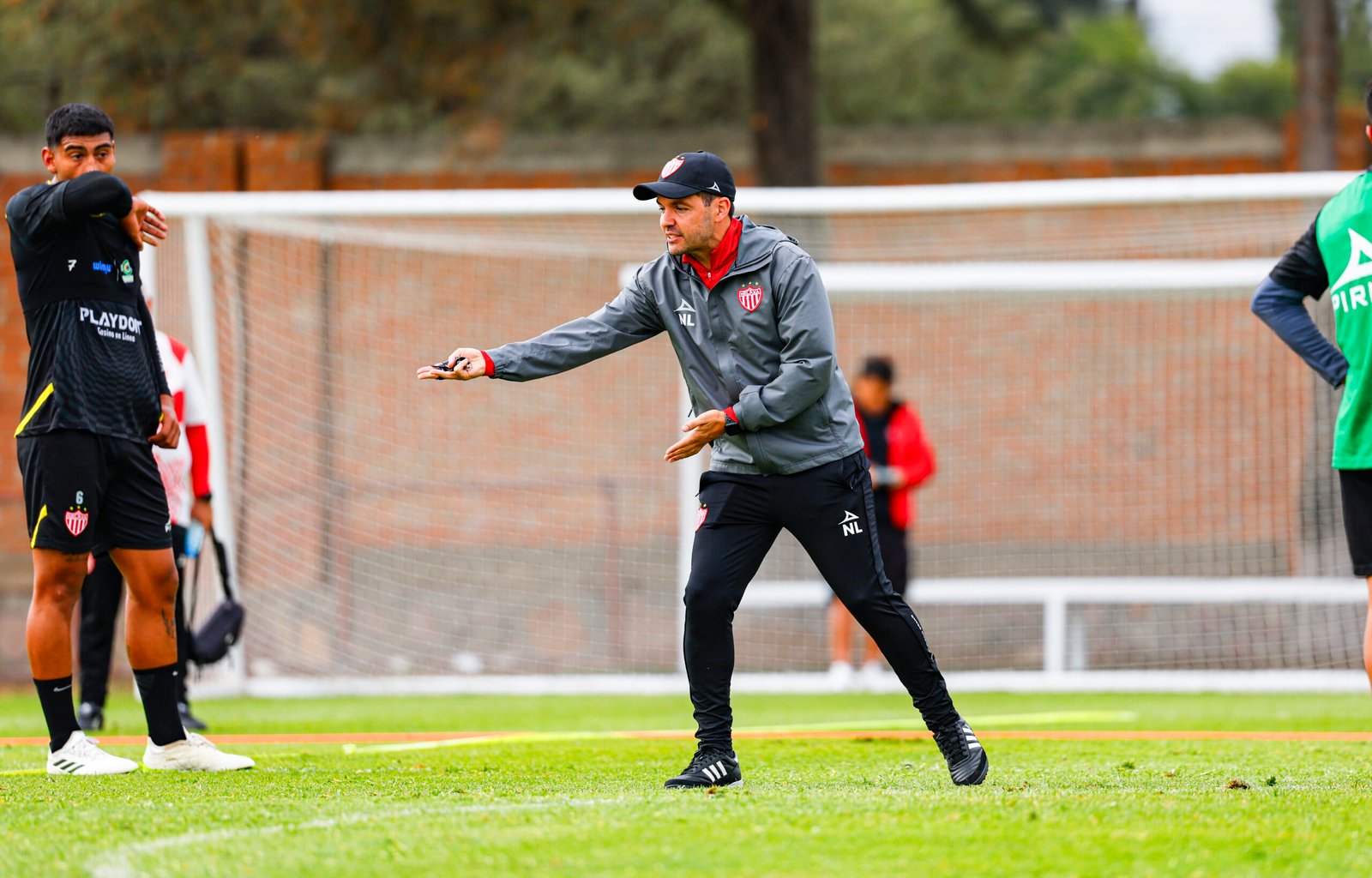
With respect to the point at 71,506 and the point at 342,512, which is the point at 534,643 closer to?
the point at 342,512

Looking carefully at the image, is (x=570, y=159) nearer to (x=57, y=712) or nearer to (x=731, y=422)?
(x=57, y=712)

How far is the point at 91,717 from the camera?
8305 mm

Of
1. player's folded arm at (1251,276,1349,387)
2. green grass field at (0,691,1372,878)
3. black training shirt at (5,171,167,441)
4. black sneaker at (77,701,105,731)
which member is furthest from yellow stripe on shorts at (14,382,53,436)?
player's folded arm at (1251,276,1349,387)

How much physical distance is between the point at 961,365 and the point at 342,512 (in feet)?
17.3

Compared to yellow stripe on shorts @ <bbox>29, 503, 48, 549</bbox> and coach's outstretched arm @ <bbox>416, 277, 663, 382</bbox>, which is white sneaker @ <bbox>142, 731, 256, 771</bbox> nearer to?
yellow stripe on shorts @ <bbox>29, 503, 48, 549</bbox>

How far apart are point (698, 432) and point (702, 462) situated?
7.26 meters

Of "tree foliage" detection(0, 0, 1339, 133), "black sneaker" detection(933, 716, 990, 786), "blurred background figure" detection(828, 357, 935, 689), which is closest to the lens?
"black sneaker" detection(933, 716, 990, 786)

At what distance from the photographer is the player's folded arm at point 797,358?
491cm

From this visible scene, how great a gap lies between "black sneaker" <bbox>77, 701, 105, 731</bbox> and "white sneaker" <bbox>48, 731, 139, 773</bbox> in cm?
282

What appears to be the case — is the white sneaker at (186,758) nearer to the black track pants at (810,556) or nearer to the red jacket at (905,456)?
the black track pants at (810,556)

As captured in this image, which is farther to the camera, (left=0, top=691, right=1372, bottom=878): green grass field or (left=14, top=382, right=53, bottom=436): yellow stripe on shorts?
(left=14, top=382, right=53, bottom=436): yellow stripe on shorts

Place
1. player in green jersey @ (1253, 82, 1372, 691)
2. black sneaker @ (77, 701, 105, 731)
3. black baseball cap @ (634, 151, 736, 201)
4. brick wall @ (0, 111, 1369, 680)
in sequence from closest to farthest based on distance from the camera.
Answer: player in green jersey @ (1253, 82, 1372, 691), black baseball cap @ (634, 151, 736, 201), black sneaker @ (77, 701, 105, 731), brick wall @ (0, 111, 1369, 680)

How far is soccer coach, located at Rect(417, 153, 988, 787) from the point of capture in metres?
5.02

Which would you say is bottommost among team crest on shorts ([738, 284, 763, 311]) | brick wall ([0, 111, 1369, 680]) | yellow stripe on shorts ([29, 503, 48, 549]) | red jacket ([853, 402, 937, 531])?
red jacket ([853, 402, 937, 531])
